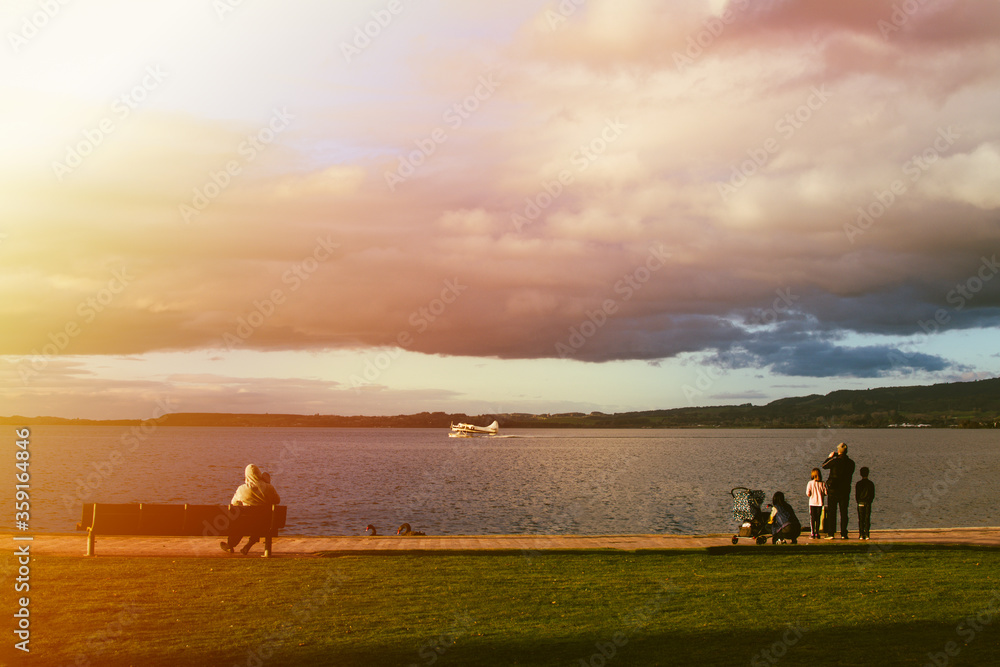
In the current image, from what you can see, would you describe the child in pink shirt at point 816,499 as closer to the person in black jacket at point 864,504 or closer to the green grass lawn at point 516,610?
the person in black jacket at point 864,504

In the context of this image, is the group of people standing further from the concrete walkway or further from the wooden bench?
the wooden bench

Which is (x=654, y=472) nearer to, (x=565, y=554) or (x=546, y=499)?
(x=546, y=499)

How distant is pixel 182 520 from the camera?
58.6 ft

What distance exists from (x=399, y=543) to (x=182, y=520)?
4913mm

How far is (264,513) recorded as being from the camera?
16234 millimetres

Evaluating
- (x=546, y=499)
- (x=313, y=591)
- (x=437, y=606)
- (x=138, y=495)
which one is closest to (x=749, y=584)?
(x=437, y=606)

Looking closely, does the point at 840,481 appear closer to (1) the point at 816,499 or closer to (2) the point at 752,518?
(1) the point at 816,499

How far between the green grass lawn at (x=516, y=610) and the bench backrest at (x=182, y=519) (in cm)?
95

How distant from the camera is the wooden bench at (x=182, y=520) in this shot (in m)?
16.1

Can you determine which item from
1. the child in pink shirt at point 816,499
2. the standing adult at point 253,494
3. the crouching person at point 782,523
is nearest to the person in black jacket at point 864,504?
the child in pink shirt at point 816,499

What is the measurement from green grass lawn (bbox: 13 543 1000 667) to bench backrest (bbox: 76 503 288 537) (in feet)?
3.12

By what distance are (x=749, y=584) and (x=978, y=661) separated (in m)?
4.49

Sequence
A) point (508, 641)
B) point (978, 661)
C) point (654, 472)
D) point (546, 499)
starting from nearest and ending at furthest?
1. point (978, 661)
2. point (508, 641)
3. point (546, 499)
4. point (654, 472)

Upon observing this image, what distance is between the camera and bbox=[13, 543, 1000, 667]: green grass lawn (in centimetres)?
926
